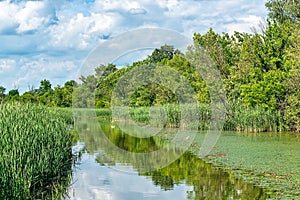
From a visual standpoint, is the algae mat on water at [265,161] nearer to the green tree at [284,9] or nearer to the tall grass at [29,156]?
the tall grass at [29,156]

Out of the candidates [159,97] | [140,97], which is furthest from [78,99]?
[159,97]

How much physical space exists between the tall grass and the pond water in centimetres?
54

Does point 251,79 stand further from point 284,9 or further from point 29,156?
point 29,156

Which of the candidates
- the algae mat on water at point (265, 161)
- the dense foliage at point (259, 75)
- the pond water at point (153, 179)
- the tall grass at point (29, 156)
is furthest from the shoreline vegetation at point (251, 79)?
the tall grass at point (29, 156)

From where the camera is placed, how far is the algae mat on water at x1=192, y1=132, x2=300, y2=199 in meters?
8.23

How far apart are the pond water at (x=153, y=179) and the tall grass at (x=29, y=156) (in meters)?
0.54

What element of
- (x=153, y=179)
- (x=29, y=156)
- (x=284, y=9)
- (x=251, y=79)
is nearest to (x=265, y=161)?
(x=153, y=179)

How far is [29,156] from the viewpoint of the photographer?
24.7ft

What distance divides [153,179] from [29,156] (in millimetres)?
3208

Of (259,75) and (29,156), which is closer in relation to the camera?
(29,156)

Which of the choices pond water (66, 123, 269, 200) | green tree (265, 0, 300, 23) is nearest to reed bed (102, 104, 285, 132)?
pond water (66, 123, 269, 200)

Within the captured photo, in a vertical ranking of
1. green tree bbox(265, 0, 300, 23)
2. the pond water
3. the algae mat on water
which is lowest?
the pond water

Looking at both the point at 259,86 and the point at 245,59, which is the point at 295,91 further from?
the point at 245,59

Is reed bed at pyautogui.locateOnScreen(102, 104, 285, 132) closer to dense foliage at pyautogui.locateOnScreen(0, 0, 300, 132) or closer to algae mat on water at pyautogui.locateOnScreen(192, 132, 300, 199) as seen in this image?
dense foliage at pyautogui.locateOnScreen(0, 0, 300, 132)
